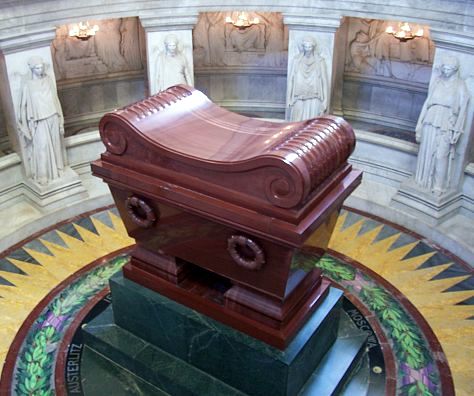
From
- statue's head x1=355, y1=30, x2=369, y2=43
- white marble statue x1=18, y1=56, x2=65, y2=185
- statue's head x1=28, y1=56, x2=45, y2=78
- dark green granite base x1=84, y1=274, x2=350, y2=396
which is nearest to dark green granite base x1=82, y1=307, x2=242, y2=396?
dark green granite base x1=84, y1=274, x2=350, y2=396

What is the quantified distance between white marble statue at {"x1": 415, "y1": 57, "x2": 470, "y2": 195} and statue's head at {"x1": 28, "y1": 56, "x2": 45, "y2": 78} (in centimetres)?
479

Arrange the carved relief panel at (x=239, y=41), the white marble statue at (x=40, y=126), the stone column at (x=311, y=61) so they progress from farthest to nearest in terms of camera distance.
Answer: the carved relief panel at (x=239, y=41) < the stone column at (x=311, y=61) < the white marble statue at (x=40, y=126)

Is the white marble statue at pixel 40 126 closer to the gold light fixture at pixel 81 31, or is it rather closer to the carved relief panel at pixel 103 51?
the gold light fixture at pixel 81 31

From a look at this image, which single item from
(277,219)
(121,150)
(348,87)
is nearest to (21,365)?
(121,150)

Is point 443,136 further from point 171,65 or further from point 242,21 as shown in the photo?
point 242,21

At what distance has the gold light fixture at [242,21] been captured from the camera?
9.46m

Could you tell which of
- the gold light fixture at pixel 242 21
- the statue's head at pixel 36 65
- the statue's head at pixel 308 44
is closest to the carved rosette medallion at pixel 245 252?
the statue's head at pixel 36 65

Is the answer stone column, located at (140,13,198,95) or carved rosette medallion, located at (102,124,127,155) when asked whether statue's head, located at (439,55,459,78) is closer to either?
stone column, located at (140,13,198,95)

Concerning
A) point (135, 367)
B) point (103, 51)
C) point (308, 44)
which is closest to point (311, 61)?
point (308, 44)

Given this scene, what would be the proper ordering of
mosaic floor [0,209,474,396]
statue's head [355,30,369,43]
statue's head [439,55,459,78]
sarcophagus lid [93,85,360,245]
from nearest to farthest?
sarcophagus lid [93,85,360,245], mosaic floor [0,209,474,396], statue's head [439,55,459,78], statue's head [355,30,369,43]

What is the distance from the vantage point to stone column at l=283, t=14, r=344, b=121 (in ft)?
25.8

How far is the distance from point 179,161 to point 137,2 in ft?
14.2

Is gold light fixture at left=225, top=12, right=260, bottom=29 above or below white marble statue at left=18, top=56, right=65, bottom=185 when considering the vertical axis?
above

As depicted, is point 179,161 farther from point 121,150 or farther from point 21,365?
point 21,365
